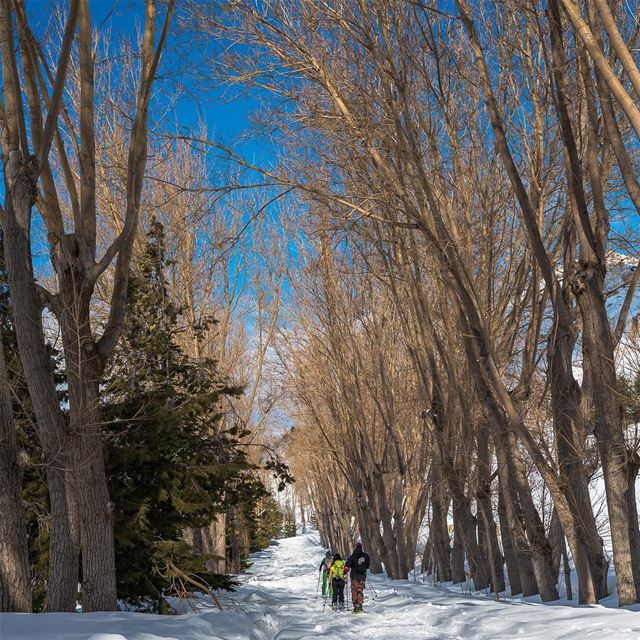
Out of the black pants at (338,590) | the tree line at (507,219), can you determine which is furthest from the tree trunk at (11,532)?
the black pants at (338,590)

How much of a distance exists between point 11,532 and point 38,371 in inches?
64.7

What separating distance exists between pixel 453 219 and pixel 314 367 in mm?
12164

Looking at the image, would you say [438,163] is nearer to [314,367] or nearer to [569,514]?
[569,514]

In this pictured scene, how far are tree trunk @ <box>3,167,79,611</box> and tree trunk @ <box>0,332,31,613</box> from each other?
46 centimetres

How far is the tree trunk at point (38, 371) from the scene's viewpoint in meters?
7.65

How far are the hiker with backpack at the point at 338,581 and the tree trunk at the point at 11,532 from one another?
8096mm

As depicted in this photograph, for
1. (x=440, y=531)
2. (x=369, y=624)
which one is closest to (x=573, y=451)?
(x=369, y=624)

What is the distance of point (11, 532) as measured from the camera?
704cm

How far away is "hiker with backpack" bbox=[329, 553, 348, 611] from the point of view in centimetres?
1412

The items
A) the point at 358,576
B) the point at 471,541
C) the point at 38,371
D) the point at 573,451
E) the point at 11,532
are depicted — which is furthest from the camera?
the point at 471,541

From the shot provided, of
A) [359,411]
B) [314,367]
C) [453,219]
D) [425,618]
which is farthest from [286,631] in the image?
[314,367]

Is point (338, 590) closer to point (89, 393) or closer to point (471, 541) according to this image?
point (471, 541)

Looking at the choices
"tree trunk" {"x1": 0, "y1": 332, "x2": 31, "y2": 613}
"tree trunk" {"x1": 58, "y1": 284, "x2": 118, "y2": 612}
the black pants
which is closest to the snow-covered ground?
"tree trunk" {"x1": 58, "y1": 284, "x2": 118, "y2": 612}

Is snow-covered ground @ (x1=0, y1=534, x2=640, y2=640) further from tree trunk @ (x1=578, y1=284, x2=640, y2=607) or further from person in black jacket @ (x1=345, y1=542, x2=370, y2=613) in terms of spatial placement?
tree trunk @ (x1=578, y1=284, x2=640, y2=607)
